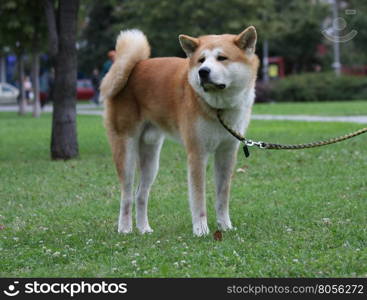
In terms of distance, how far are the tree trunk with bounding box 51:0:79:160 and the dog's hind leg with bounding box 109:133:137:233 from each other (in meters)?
5.82

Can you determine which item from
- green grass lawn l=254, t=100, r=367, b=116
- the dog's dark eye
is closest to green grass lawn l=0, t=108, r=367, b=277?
the dog's dark eye

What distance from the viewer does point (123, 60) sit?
7.00 meters

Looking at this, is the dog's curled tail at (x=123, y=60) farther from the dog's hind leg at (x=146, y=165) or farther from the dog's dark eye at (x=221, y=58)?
the dog's dark eye at (x=221, y=58)

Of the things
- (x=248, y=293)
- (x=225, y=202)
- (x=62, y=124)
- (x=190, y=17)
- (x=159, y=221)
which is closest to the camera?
(x=248, y=293)

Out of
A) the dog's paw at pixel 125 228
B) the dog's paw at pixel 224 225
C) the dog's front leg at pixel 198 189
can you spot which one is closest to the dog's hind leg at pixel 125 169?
the dog's paw at pixel 125 228

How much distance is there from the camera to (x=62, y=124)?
1255 cm

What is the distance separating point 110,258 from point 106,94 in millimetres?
2006

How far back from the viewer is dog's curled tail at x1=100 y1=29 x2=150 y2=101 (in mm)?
6875

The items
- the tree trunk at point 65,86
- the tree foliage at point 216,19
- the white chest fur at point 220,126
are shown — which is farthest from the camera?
the tree foliage at point 216,19

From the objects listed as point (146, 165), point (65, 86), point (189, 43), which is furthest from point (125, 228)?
point (65, 86)

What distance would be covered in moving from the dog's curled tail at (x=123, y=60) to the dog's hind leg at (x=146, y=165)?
1.68 feet

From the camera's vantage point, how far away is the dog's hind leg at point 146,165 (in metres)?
6.93

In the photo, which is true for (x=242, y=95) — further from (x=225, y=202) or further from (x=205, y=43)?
(x=225, y=202)

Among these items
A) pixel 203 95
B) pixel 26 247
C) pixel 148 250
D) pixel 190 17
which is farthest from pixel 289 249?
pixel 190 17
